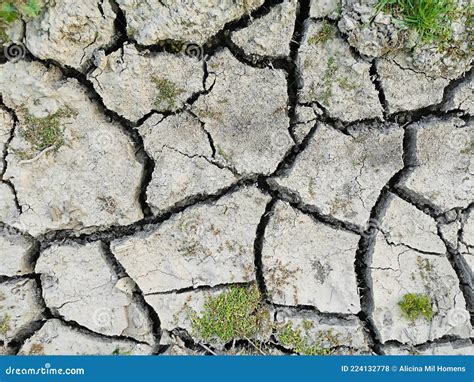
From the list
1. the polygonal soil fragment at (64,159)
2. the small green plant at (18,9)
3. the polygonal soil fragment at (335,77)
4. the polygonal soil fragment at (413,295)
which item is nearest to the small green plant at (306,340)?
the polygonal soil fragment at (413,295)

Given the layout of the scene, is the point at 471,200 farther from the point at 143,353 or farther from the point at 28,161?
the point at 28,161

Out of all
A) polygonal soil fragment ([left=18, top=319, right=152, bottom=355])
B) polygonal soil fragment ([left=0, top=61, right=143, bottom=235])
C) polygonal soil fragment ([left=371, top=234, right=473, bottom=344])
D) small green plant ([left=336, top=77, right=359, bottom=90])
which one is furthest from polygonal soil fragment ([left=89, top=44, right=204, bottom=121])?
polygonal soil fragment ([left=371, top=234, right=473, bottom=344])

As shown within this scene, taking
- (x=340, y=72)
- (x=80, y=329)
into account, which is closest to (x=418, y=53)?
(x=340, y=72)

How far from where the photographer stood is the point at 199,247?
2371 millimetres

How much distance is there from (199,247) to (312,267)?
539 millimetres

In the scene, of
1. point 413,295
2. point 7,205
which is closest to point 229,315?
point 413,295

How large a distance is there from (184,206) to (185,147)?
272 mm

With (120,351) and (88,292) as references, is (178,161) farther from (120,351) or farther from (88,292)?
(120,351)

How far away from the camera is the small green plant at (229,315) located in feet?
7.81

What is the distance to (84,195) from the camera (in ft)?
7.61

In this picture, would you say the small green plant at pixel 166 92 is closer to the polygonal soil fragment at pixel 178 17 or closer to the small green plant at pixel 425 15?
the polygonal soil fragment at pixel 178 17

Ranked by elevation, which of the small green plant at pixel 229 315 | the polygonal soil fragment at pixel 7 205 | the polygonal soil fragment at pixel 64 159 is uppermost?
the polygonal soil fragment at pixel 64 159

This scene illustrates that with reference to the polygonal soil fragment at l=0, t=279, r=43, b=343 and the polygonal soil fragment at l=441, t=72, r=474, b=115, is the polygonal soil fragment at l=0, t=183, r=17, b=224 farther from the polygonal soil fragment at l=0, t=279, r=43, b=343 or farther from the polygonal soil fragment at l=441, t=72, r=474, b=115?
the polygonal soil fragment at l=441, t=72, r=474, b=115

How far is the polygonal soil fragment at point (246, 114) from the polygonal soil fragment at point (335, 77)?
13 centimetres
